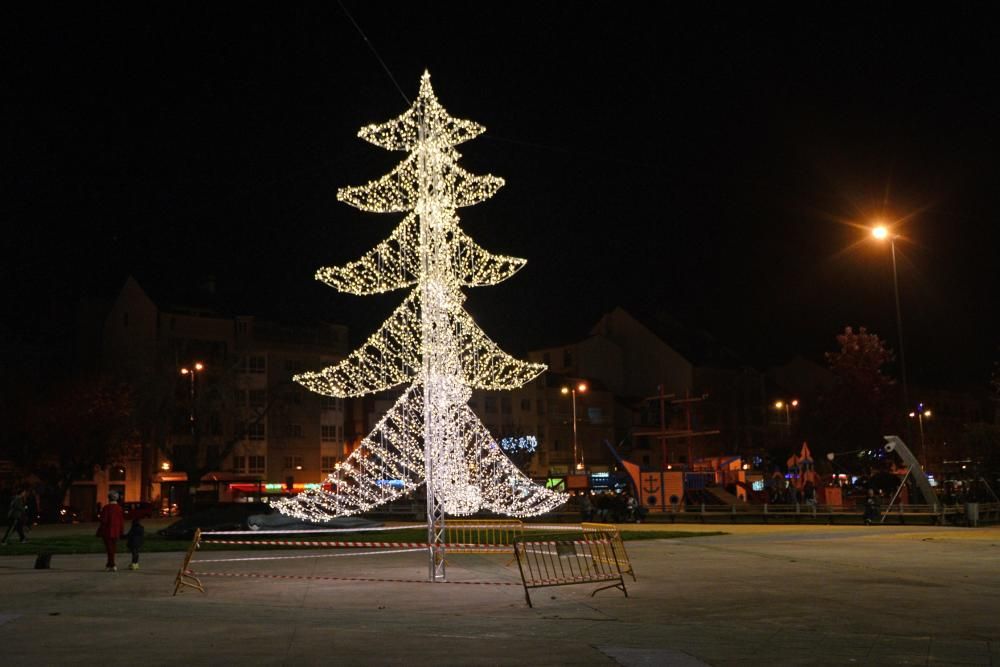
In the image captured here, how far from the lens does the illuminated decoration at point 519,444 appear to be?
7000 centimetres

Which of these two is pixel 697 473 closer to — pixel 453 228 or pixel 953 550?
pixel 953 550

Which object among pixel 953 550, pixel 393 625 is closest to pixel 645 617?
pixel 393 625

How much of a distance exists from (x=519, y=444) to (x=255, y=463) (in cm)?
1783

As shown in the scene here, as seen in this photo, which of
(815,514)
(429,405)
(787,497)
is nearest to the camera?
(429,405)

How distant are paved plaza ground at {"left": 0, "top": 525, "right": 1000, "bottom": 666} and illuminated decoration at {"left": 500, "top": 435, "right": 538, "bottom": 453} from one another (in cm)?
4935

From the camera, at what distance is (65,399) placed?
168 feet

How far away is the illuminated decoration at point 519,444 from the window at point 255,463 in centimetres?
1619

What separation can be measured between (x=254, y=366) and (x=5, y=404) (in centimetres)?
2057

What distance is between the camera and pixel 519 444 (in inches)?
2785

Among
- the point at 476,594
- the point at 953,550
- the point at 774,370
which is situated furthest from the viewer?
the point at 774,370

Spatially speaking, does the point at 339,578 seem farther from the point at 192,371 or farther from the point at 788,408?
the point at 788,408

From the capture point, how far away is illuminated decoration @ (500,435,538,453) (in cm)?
7000

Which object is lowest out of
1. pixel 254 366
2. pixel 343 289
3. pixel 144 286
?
pixel 343 289

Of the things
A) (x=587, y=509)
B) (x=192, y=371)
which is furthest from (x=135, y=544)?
(x=192, y=371)
